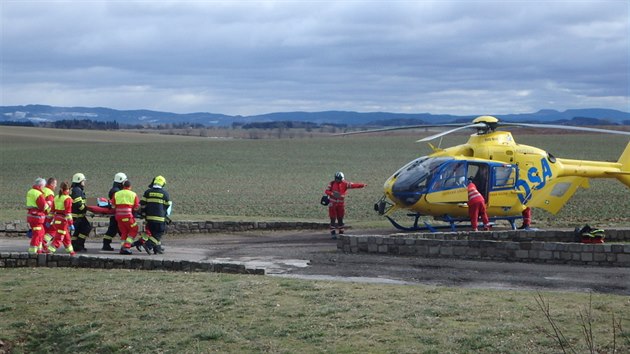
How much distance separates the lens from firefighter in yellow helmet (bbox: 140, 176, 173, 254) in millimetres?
18047

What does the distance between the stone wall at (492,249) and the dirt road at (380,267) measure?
28cm

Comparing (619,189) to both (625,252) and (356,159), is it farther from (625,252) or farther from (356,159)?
(356,159)

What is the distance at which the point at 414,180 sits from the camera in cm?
2133

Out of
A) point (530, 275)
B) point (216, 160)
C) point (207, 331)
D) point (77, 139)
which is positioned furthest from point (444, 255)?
point (77, 139)

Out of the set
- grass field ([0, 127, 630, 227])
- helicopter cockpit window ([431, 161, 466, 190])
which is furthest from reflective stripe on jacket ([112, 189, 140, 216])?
helicopter cockpit window ([431, 161, 466, 190])

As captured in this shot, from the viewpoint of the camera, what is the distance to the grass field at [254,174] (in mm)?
29750

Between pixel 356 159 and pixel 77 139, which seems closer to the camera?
pixel 356 159

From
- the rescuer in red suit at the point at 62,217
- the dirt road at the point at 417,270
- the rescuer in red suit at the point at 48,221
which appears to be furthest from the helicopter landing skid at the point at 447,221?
the rescuer in red suit at the point at 48,221

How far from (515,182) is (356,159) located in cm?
5078

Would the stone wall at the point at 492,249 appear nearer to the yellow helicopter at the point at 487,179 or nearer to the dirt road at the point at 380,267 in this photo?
the dirt road at the point at 380,267

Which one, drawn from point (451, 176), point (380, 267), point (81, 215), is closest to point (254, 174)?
point (451, 176)

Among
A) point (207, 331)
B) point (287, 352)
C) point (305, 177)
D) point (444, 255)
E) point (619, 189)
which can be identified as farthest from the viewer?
point (305, 177)

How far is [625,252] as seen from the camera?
53.8ft

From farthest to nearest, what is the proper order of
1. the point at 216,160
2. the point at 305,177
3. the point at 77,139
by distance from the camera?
1. the point at 77,139
2. the point at 216,160
3. the point at 305,177
